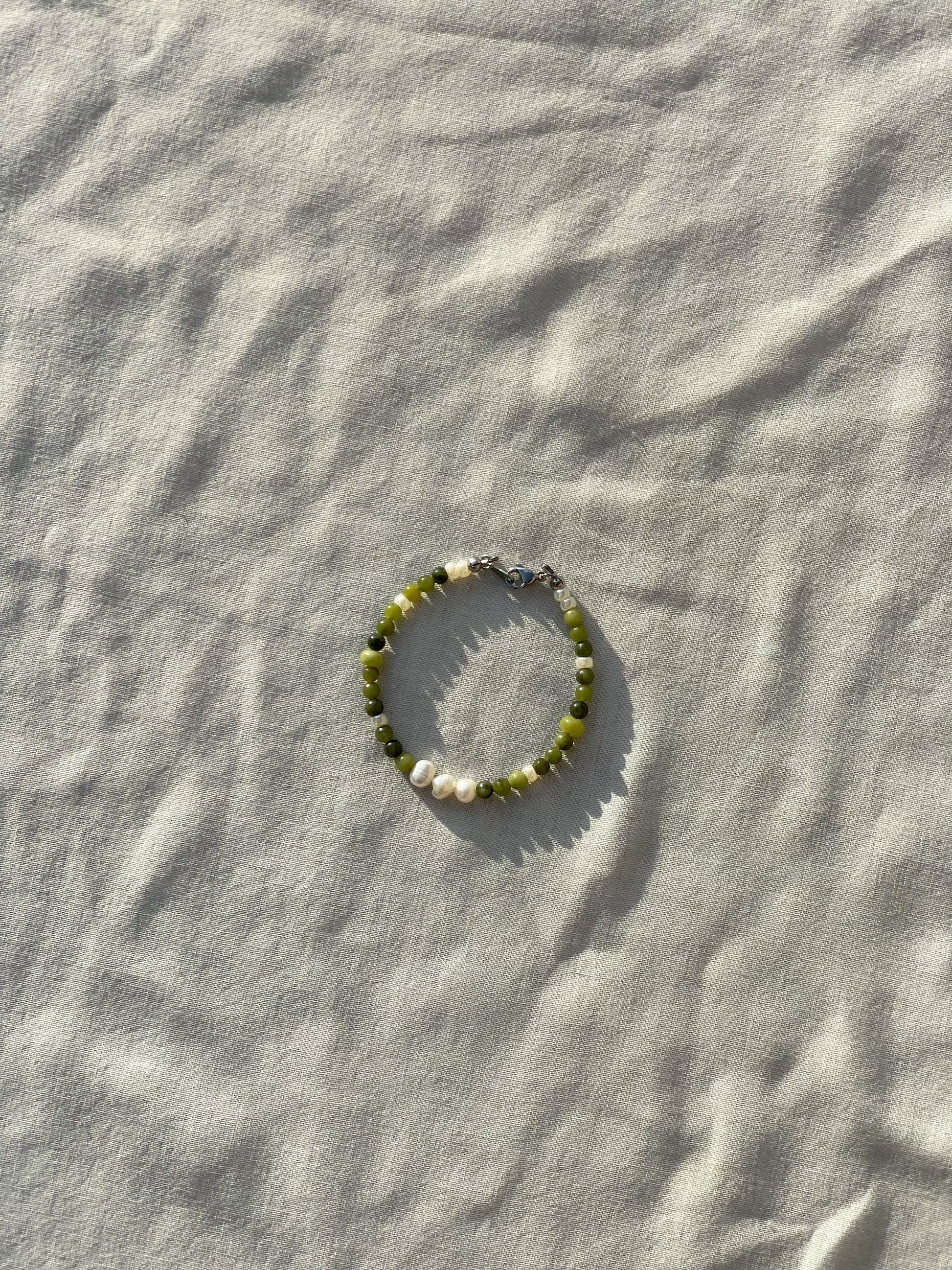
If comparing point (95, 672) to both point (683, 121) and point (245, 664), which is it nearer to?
point (245, 664)

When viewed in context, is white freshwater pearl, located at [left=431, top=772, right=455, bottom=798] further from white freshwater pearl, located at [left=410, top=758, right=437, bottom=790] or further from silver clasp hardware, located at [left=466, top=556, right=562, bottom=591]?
silver clasp hardware, located at [left=466, top=556, right=562, bottom=591]

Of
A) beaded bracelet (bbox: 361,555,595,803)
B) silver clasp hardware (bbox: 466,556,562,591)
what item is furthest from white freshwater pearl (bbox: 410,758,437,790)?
silver clasp hardware (bbox: 466,556,562,591)

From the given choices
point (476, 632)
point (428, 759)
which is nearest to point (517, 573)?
point (476, 632)

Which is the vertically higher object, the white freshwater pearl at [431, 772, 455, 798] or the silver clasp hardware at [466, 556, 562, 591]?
the silver clasp hardware at [466, 556, 562, 591]

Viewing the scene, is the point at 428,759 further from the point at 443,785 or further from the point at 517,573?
the point at 517,573

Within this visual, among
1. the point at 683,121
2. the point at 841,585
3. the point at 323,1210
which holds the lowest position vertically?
the point at 323,1210

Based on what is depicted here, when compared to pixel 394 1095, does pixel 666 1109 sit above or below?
below

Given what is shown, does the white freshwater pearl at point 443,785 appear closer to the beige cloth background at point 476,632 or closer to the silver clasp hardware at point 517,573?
the beige cloth background at point 476,632

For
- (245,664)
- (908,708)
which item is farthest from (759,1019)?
(245,664)
